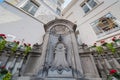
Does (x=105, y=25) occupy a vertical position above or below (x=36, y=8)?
below

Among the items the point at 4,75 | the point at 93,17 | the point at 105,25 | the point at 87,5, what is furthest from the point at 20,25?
the point at 87,5

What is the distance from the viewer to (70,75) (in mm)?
2998

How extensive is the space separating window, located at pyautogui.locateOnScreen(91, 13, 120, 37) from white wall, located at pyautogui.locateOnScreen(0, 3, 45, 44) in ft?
14.2

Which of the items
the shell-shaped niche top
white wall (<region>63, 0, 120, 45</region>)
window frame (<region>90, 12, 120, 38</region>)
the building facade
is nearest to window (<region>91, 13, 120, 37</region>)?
window frame (<region>90, 12, 120, 38</region>)

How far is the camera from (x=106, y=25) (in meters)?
6.08

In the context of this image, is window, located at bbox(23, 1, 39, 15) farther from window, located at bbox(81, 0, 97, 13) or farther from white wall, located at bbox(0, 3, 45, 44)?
window, located at bbox(81, 0, 97, 13)

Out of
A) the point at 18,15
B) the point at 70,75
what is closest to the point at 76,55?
the point at 70,75

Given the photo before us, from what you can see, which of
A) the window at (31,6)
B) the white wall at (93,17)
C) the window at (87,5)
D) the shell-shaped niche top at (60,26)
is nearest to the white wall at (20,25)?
the window at (31,6)

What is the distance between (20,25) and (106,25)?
237 inches

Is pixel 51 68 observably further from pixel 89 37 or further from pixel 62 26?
pixel 89 37

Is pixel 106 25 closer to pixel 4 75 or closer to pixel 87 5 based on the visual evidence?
pixel 87 5

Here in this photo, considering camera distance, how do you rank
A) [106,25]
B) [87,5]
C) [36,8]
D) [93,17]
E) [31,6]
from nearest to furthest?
[106,25] → [93,17] → [31,6] → [36,8] → [87,5]

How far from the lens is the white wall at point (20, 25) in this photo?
18.1 ft

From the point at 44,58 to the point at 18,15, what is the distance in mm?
4617
